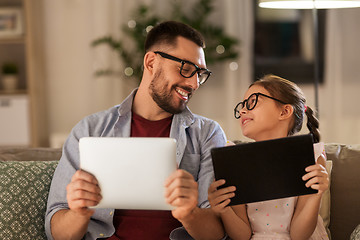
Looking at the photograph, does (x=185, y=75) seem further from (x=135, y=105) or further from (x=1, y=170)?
(x=1, y=170)

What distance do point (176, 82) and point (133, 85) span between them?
8.05 feet

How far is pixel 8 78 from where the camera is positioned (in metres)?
4.32

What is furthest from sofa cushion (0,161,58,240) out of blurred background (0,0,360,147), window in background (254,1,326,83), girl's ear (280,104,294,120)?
window in background (254,1,326,83)

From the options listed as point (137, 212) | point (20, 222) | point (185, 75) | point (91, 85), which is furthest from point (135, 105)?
point (91, 85)

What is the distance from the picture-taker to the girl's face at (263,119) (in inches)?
71.9

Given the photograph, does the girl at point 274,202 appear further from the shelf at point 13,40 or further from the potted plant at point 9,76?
the potted plant at point 9,76

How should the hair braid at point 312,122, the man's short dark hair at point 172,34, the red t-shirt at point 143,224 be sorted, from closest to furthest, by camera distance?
the red t-shirt at point 143,224, the hair braid at point 312,122, the man's short dark hair at point 172,34

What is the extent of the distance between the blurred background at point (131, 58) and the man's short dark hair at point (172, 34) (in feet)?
6.46

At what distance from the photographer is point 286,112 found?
1.85m

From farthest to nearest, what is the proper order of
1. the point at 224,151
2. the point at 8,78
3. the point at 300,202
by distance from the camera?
the point at 8,78, the point at 300,202, the point at 224,151

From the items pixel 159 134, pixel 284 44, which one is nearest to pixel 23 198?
A: pixel 159 134

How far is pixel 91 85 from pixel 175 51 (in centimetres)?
257

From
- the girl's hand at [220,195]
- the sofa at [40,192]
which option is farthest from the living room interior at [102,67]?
the girl's hand at [220,195]

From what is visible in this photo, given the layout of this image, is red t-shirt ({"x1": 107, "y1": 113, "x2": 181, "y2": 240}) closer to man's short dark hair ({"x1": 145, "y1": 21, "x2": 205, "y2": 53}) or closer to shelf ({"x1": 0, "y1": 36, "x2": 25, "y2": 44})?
man's short dark hair ({"x1": 145, "y1": 21, "x2": 205, "y2": 53})
